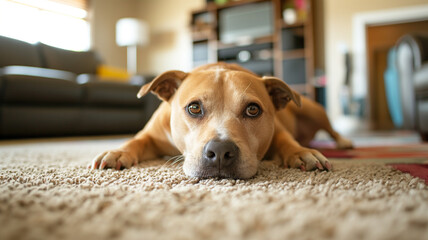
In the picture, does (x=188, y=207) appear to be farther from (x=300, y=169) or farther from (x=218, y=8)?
(x=218, y=8)

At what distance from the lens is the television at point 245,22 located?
6.87m

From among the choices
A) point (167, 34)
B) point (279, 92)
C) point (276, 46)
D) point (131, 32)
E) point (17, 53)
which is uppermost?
point (167, 34)

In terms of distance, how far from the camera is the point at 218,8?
291 inches

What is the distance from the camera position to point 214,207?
618 millimetres

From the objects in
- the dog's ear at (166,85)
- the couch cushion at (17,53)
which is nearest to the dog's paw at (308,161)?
the dog's ear at (166,85)

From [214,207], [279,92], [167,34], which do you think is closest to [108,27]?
[167,34]

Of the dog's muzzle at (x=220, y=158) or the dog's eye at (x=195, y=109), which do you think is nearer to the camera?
the dog's muzzle at (x=220, y=158)

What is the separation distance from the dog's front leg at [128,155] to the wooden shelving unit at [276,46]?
5496 mm

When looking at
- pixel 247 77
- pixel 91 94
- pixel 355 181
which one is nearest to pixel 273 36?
pixel 91 94

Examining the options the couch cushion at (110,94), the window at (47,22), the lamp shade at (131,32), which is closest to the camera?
the couch cushion at (110,94)

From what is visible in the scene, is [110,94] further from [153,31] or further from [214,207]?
[153,31]

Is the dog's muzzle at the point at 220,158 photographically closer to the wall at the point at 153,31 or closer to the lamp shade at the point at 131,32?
the lamp shade at the point at 131,32

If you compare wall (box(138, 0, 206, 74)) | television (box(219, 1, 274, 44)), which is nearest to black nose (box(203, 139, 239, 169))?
television (box(219, 1, 274, 44))

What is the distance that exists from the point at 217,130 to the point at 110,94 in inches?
125
